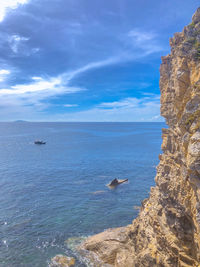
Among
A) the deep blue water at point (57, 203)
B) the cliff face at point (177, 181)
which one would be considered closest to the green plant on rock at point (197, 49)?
the cliff face at point (177, 181)

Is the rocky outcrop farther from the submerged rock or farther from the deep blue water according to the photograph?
the deep blue water

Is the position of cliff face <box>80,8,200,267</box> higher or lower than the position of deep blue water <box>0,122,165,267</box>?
higher

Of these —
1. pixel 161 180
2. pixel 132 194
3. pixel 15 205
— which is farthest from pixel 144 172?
pixel 161 180

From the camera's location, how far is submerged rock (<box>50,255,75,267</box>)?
26466 mm

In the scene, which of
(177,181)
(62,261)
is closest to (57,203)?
(62,261)

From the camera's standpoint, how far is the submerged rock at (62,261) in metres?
26.5

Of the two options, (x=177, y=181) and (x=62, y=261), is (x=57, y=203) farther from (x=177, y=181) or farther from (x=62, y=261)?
(x=177, y=181)

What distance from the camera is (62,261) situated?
1064 inches

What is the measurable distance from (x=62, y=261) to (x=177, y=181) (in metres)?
19.0

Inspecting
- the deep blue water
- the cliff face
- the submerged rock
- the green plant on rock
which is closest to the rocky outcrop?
the submerged rock

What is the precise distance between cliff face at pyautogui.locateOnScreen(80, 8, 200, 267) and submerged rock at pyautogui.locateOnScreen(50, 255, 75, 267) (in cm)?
379

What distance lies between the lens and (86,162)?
81062 millimetres

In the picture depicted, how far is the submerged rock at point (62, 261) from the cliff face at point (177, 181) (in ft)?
12.4

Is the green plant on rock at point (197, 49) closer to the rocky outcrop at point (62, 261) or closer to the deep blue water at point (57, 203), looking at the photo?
the rocky outcrop at point (62, 261)
